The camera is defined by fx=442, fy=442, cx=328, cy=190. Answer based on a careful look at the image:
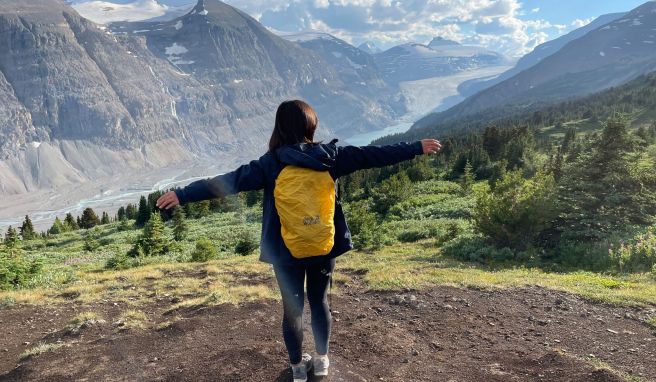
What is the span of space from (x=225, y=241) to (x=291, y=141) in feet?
88.1

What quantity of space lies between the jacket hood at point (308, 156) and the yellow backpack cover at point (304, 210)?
2.7 inches

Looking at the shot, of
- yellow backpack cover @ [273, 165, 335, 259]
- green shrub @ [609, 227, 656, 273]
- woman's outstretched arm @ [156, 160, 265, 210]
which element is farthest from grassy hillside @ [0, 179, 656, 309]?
yellow backpack cover @ [273, 165, 335, 259]

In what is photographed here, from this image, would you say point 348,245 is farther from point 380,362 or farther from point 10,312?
point 10,312

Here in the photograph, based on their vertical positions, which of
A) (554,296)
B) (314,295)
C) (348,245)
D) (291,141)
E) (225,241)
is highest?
(291,141)

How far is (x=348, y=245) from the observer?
202 inches

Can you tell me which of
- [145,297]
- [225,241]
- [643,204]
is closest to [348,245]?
[145,297]

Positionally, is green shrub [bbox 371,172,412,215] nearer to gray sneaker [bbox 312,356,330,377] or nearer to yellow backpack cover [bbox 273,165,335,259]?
gray sneaker [bbox 312,356,330,377]

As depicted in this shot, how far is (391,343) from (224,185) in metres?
3.86

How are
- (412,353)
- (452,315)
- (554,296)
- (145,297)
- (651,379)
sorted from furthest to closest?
(145,297), (554,296), (452,315), (412,353), (651,379)

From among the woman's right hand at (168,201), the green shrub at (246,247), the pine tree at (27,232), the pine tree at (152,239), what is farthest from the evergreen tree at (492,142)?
the woman's right hand at (168,201)

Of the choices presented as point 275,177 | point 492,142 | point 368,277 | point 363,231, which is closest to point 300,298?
point 275,177

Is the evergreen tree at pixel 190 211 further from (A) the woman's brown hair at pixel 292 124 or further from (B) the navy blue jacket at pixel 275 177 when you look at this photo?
(A) the woman's brown hair at pixel 292 124

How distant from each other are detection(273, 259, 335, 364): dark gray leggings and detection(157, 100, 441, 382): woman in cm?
1

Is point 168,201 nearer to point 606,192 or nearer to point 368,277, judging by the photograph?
point 368,277
